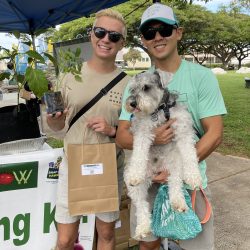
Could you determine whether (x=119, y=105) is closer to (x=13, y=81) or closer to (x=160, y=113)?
(x=160, y=113)

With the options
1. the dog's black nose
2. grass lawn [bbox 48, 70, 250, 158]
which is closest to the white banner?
the dog's black nose

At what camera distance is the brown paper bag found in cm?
262

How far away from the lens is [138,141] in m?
2.48

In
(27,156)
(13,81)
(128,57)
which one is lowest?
(27,156)

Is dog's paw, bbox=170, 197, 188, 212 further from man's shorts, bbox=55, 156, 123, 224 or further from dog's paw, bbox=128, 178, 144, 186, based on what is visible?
man's shorts, bbox=55, 156, 123, 224

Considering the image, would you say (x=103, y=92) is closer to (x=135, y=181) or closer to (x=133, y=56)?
(x=135, y=181)

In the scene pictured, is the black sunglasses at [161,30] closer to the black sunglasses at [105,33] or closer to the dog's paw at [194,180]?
the black sunglasses at [105,33]

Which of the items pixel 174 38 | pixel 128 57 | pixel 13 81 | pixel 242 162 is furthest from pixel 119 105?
pixel 128 57

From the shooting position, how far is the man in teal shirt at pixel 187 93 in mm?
2332

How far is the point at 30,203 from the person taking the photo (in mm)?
3182

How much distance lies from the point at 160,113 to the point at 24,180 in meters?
1.42

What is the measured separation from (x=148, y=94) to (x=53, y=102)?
2.24 ft

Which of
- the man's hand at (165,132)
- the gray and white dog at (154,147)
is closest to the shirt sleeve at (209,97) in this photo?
the gray and white dog at (154,147)

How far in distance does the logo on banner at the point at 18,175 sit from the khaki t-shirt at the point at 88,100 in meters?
0.57
